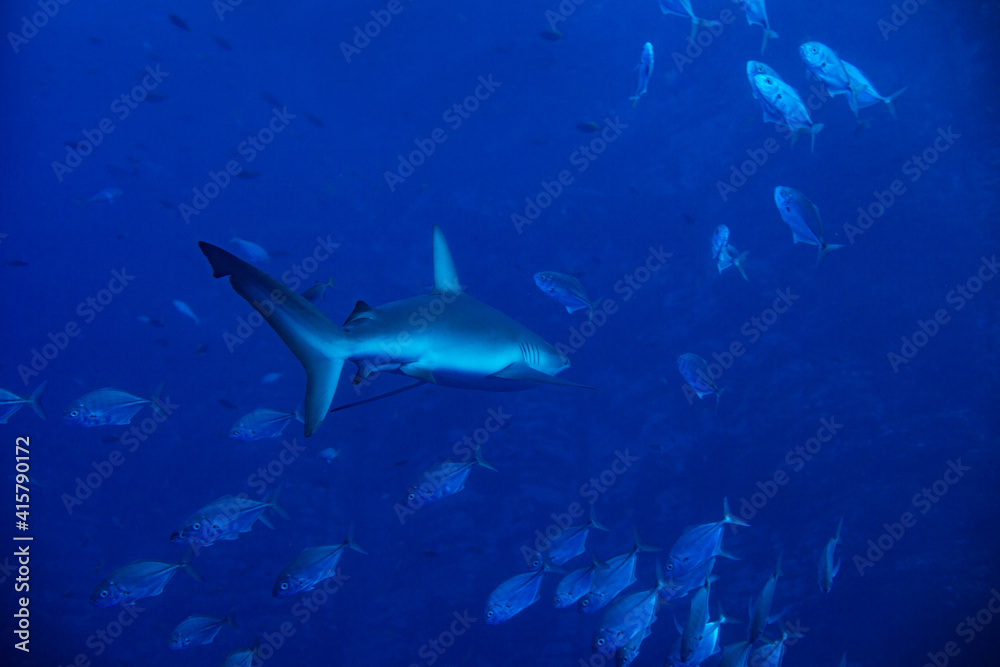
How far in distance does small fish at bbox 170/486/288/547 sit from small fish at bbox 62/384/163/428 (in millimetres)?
1936

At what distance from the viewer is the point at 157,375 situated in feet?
81.2

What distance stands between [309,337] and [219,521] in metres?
4.46

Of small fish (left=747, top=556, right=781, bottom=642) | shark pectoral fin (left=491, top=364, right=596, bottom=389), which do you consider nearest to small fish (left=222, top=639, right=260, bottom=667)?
shark pectoral fin (left=491, top=364, right=596, bottom=389)

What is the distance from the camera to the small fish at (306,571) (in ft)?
17.6

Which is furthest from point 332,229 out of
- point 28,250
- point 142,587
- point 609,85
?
point 28,250

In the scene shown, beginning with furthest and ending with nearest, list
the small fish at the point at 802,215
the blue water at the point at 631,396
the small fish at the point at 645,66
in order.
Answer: the blue water at the point at 631,396 → the small fish at the point at 645,66 → the small fish at the point at 802,215

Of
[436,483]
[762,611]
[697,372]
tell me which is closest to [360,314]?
[436,483]

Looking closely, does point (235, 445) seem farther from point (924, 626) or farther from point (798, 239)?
point (924, 626)

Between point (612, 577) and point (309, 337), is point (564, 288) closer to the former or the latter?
point (612, 577)

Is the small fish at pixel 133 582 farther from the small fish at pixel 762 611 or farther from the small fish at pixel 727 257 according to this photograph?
the small fish at pixel 727 257

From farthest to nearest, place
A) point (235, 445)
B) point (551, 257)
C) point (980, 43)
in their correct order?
point (551, 257)
point (235, 445)
point (980, 43)

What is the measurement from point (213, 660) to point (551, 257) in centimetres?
1692

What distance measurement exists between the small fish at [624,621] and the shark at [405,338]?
8.37 feet

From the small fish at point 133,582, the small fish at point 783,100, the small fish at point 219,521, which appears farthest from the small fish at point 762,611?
the small fish at point 133,582
